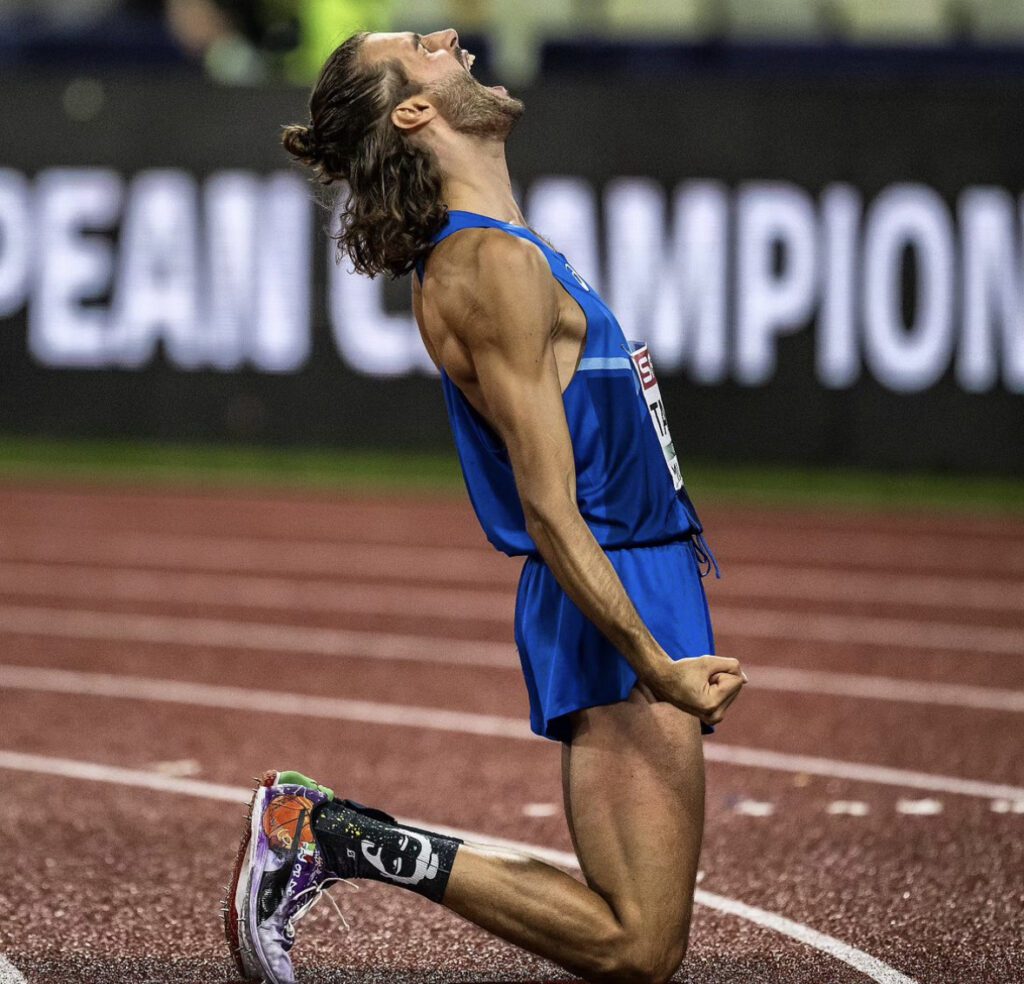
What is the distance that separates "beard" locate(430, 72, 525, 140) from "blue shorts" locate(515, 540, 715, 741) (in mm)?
872

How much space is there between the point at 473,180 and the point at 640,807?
4.14ft

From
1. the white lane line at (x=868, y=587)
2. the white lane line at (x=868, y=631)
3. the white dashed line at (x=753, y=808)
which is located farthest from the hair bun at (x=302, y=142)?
the white lane line at (x=868, y=587)

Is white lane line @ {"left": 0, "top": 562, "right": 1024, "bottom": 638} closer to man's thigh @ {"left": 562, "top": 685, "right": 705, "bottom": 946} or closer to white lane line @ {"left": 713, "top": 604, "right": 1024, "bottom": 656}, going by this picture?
white lane line @ {"left": 713, "top": 604, "right": 1024, "bottom": 656}

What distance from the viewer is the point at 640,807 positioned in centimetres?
367

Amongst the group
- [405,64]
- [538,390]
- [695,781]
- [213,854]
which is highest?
[405,64]

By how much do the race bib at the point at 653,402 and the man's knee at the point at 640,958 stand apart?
0.89 m

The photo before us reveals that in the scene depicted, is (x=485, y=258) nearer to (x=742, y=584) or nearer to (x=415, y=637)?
(x=415, y=637)

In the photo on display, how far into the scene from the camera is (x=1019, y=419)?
13039mm

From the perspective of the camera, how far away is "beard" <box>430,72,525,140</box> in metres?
3.73

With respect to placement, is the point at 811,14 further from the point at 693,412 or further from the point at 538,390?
the point at 538,390

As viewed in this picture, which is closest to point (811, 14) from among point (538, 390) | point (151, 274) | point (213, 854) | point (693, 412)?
point (693, 412)

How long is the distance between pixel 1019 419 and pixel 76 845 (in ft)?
29.8

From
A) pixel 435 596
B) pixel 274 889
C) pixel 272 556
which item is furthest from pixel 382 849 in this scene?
pixel 272 556

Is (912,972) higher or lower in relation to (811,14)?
lower
